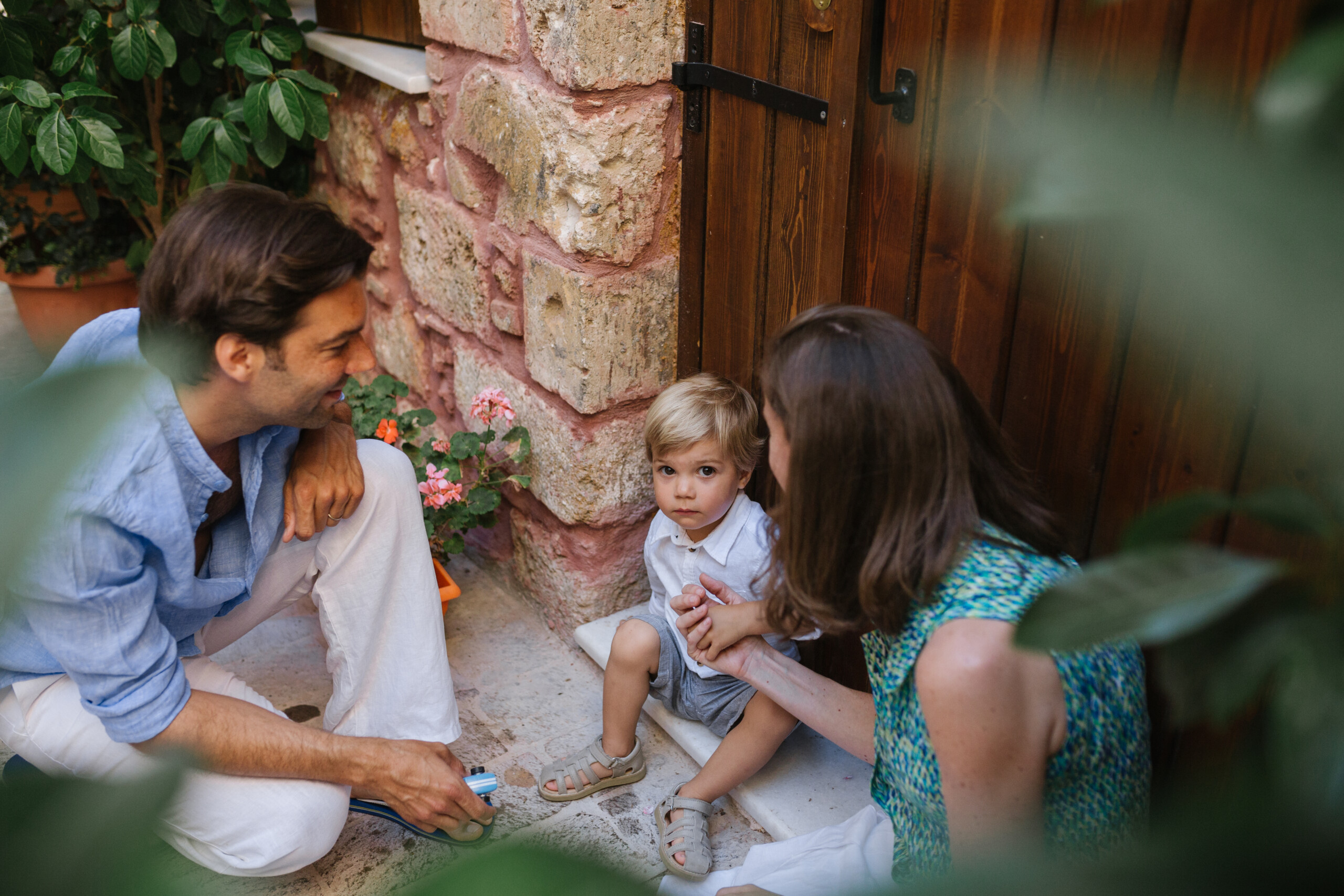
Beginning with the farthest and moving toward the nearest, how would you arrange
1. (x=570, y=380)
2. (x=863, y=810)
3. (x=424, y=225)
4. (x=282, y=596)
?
1. (x=424, y=225)
2. (x=570, y=380)
3. (x=282, y=596)
4. (x=863, y=810)

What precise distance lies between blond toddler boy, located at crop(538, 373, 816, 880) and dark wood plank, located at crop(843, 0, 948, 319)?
0.38 m

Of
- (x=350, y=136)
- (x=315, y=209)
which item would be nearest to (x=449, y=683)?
(x=315, y=209)

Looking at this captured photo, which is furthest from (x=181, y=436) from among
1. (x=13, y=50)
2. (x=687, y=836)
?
(x=13, y=50)

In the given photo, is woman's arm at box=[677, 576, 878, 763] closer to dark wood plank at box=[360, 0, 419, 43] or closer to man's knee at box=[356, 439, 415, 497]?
man's knee at box=[356, 439, 415, 497]

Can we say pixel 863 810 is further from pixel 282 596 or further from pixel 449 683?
pixel 282 596

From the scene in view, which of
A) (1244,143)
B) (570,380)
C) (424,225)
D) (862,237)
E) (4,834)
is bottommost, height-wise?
(570,380)

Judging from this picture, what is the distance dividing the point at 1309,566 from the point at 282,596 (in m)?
1.86

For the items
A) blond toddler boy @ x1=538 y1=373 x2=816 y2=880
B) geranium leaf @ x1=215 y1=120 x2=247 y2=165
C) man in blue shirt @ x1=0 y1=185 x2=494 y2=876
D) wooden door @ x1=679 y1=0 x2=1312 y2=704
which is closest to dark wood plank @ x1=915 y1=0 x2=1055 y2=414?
wooden door @ x1=679 y1=0 x2=1312 y2=704

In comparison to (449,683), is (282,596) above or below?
above

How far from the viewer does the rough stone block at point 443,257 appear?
96.3 inches

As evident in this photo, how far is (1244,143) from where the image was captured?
13.5 inches

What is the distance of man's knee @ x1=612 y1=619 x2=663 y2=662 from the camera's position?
202 cm

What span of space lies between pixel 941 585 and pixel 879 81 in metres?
0.80

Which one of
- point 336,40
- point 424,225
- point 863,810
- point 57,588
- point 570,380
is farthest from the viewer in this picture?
point 336,40
